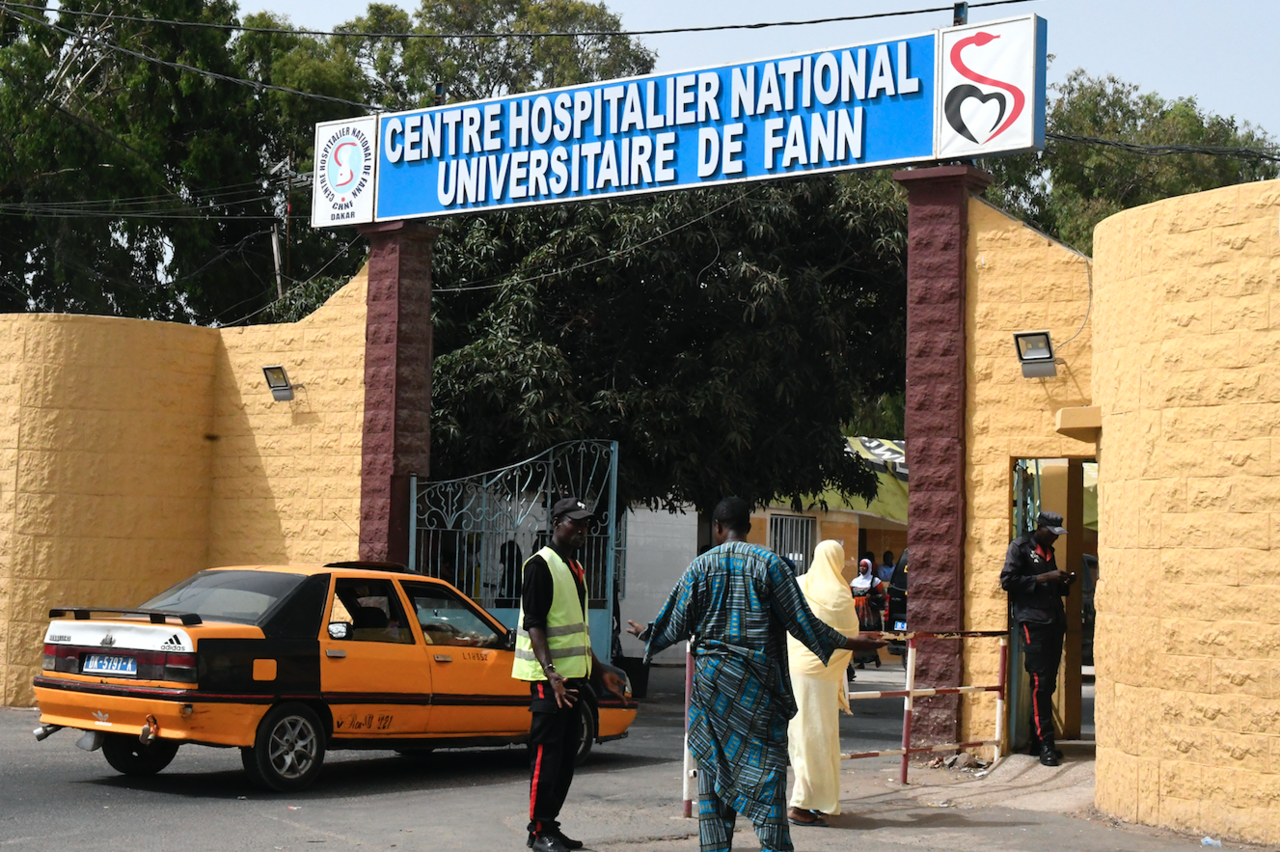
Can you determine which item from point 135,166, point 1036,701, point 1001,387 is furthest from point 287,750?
point 135,166

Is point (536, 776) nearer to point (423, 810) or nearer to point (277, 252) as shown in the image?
point (423, 810)

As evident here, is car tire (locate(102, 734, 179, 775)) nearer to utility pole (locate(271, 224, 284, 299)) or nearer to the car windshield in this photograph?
the car windshield

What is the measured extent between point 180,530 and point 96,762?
530 cm

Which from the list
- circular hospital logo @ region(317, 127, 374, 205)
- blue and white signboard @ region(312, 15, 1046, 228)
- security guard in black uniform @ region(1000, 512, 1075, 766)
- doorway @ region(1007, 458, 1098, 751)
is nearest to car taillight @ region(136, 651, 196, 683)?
security guard in black uniform @ region(1000, 512, 1075, 766)

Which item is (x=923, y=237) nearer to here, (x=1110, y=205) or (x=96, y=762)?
(x=96, y=762)

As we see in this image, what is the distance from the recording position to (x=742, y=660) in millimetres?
6875

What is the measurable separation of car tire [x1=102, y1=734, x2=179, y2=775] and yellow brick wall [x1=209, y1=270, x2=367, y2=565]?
4.78m

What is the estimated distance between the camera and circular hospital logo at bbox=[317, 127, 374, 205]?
49.6 feet

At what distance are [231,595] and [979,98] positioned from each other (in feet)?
22.4

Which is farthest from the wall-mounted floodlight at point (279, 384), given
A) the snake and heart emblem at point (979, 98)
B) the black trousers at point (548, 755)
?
the black trousers at point (548, 755)

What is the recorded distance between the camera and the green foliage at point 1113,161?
1377 inches

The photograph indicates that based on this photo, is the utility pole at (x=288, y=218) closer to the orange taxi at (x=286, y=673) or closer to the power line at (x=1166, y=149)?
the power line at (x=1166, y=149)

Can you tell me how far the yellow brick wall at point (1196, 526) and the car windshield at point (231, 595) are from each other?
212 inches

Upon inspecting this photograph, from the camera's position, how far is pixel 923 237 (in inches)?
472
